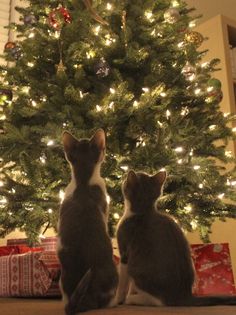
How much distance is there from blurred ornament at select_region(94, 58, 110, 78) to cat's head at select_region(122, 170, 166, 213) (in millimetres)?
535

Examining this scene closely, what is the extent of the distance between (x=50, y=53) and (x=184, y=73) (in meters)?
0.58

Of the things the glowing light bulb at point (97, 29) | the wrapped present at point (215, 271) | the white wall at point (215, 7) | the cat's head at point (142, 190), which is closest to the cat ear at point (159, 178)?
the cat's head at point (142, 190)

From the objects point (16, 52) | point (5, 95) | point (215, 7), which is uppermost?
point (215, 7)

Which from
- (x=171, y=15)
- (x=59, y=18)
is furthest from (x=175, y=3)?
(x=59, y=18)

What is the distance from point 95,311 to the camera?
924 millimetres

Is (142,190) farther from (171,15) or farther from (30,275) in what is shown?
(171,15)

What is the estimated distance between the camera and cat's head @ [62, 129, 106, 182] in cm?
110

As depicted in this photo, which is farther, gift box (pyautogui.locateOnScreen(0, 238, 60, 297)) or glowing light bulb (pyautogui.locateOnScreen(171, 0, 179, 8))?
Answer: glowing light bulb (pyautogui.locateOnScreen(171, 0, 179, 8))


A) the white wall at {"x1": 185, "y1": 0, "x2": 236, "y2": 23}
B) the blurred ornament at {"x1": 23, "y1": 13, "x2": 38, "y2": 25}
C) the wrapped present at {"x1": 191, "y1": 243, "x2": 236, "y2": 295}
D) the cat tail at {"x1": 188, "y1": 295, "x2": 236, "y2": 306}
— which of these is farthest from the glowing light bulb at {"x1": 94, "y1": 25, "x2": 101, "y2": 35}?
the white wall at {"x1": 185, "y1": 0, "x2": 236, "y2": 23}

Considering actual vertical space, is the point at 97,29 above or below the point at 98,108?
above

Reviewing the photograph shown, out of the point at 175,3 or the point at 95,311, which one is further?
the point at 175,3

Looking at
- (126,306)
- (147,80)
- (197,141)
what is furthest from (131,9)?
(126,306)

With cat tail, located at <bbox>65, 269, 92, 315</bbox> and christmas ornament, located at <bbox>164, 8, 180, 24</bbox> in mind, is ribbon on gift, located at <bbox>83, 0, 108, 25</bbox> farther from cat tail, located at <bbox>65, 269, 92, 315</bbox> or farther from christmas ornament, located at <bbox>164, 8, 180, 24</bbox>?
cat tail, located at <bbox>65, 269, 92, 315</bbox>

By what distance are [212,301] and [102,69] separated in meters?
0.93
